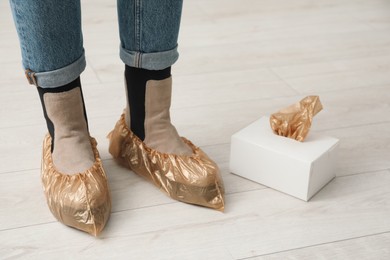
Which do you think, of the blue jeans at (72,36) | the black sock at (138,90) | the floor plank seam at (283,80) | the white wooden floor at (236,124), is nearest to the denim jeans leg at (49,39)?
the blue jeans at (72,36)

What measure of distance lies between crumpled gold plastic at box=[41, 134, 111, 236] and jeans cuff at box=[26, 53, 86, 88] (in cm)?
16

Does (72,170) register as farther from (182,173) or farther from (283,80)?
(283,80)

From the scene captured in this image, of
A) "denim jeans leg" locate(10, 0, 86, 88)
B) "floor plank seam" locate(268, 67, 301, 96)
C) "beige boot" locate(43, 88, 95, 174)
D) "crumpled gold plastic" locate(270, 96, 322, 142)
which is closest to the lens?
"denim jeans leg" locate(10, 0, 86, 88)

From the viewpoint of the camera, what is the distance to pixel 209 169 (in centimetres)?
113

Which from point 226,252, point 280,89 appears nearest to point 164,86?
point 226,252

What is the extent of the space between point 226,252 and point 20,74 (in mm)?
904

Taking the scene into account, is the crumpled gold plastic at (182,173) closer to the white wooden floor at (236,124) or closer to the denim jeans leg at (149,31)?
the white wooden floor at (236,124)

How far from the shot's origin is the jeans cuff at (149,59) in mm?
1090

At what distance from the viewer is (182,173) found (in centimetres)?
113

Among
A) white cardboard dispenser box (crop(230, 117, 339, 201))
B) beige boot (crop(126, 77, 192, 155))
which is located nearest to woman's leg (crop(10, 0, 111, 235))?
beige boot (crop(126, 77, 192, 155))

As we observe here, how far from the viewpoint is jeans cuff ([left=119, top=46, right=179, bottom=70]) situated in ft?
3.58

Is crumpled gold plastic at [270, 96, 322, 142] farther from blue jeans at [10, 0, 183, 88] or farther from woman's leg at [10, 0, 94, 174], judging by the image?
woman's leg at [10, 0, 94, 174]

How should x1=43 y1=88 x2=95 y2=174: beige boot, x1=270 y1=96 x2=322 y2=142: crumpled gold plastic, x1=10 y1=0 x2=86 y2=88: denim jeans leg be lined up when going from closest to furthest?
1. x1=10 y1=0 x2=86 y2=88: denim jeans leg
2. x1=43 y1=88 x2=95 y2=174: beige boot
3. x1=270 y1=96 x2=322 y2=142: crumpled gold plastic

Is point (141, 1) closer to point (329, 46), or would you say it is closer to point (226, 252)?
point (226, 252)
